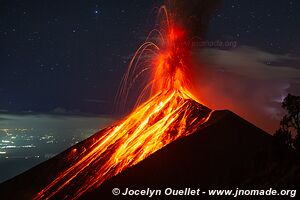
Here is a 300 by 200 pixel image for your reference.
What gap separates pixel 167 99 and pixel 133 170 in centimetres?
1819

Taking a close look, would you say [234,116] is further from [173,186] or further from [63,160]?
[63,160]

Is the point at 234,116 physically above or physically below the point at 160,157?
above

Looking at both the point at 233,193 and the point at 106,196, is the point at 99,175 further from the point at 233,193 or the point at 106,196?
the point at 233,193

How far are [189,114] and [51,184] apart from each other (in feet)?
44.5

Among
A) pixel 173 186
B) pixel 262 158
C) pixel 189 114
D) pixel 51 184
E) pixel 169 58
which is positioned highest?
pixel 169 58

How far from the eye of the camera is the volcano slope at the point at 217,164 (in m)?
24.9

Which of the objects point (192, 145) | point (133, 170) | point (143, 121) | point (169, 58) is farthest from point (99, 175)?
point (169, 58)

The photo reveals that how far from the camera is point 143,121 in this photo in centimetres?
4209

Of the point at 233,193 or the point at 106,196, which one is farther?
the point at 106,196

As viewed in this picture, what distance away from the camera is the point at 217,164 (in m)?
27.4

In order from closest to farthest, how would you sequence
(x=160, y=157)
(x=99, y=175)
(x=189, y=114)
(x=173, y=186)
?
(x=173, y=186), (x=160, y=157), (x=99, y=175), (x=189, y=114)

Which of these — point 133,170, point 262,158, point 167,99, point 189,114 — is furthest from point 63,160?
point 262,158

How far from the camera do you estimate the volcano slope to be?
81.8 feet

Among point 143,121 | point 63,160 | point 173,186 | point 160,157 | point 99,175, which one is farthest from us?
point 63,160
